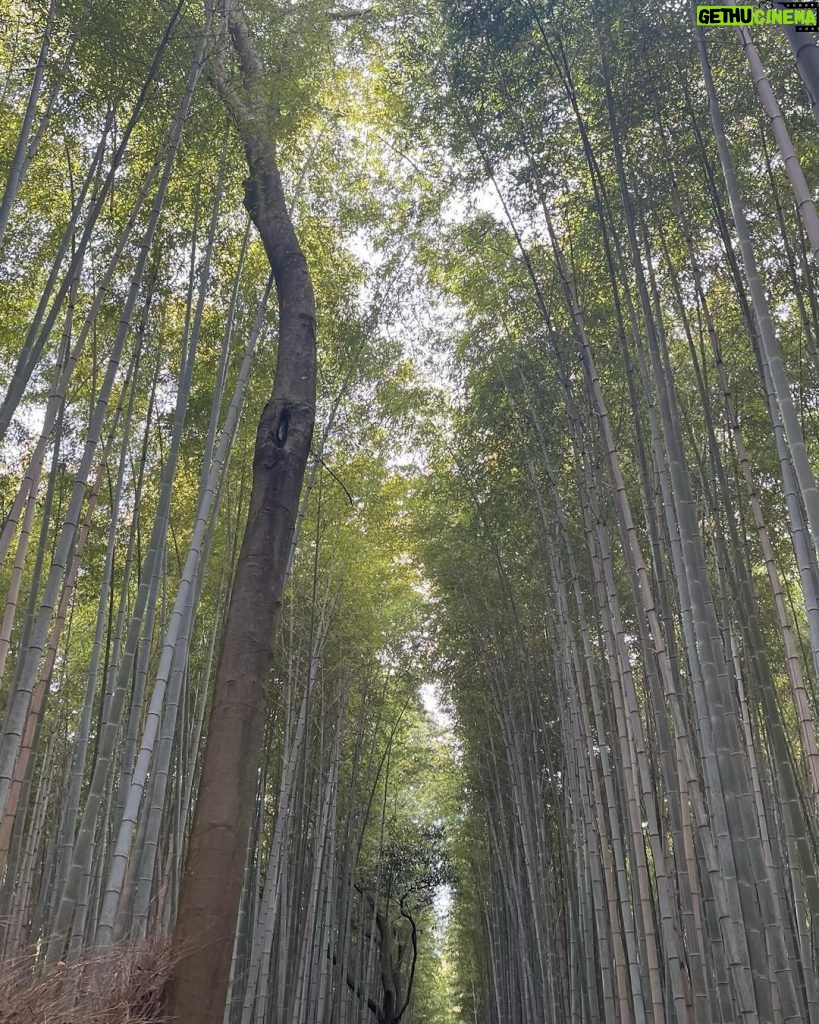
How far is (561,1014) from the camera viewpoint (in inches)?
231

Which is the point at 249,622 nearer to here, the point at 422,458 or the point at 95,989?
the point at 95,989

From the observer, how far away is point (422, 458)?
648cm

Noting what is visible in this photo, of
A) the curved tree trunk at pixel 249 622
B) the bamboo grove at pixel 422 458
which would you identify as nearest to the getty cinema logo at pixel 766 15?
the bamboo grove at pixel 422 458

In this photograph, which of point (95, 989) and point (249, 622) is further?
point (249, 622)

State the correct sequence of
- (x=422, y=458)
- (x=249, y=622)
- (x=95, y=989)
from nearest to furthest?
(x=95, y=989) < (x=249, y=622) < (x=422, y=458)

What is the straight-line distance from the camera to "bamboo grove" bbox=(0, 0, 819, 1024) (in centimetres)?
273

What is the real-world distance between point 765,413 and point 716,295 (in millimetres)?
877

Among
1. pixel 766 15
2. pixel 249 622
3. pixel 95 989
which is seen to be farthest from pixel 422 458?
pixel 95 989

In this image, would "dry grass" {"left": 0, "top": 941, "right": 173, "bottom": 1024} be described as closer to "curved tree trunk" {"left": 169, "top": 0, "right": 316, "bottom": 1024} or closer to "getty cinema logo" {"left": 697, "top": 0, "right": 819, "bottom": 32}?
"curved tree trunk" {"left": 169, "top": 0, "right": 316, "bottom": 1024}

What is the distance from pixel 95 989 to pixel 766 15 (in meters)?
3.18

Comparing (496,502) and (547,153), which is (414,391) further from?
(547,153)

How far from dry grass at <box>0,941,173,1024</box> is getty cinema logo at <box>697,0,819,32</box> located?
2788mm

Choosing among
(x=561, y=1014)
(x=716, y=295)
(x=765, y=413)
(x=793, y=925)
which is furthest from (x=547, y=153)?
(x=561, y=1014)

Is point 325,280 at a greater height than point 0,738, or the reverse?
point 325,280
